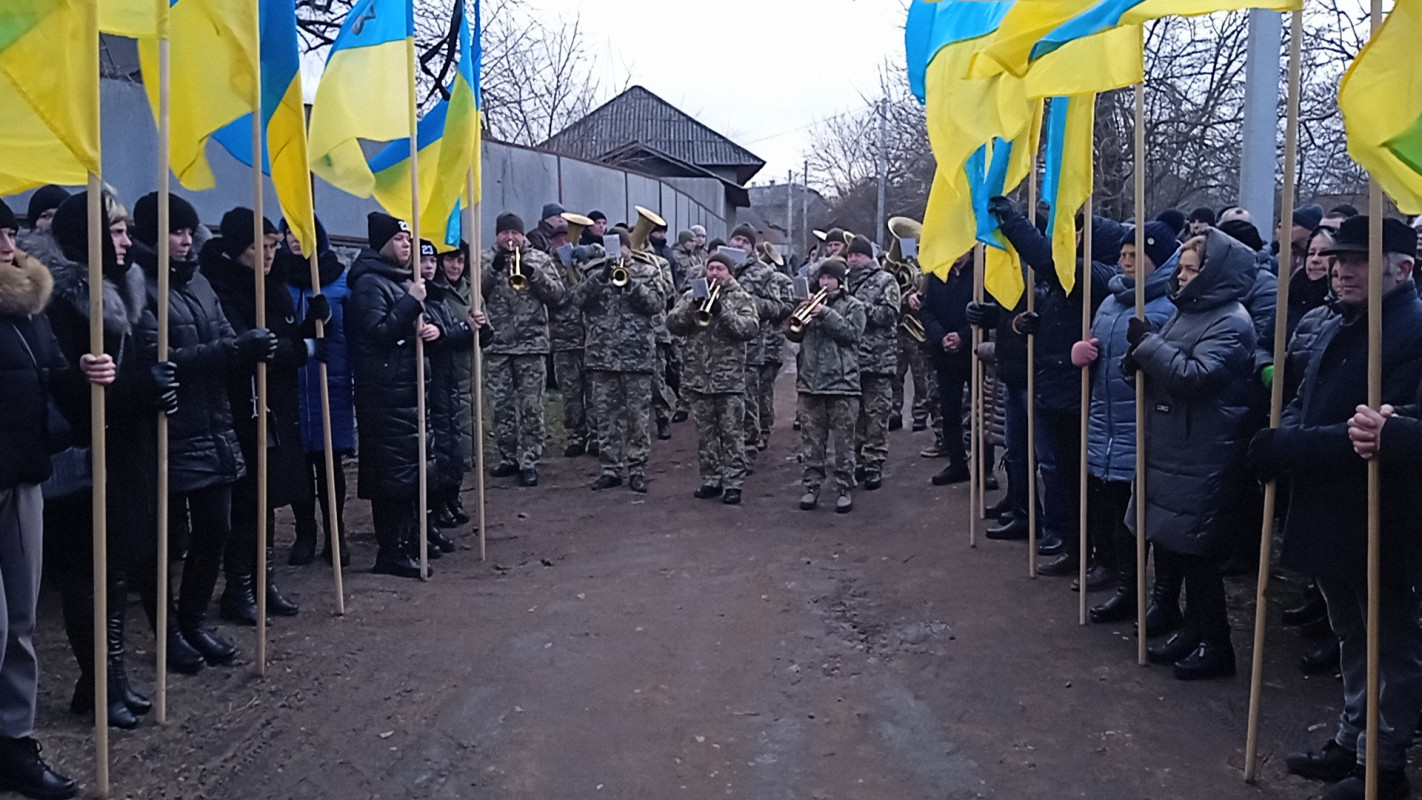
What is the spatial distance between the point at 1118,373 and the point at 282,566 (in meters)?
4.95

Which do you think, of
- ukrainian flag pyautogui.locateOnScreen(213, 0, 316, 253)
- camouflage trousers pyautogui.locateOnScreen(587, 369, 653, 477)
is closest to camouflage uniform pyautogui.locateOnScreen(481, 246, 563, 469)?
camouflage trousers pyautogui.locateOnScreen(587, 369, 653, 477)

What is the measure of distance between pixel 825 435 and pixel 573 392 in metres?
3.18

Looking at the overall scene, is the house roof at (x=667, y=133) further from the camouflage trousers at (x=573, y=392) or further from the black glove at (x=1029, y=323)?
the black glove at (x=1029, y=323)

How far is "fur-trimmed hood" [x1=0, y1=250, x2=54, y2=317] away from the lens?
3.89 m

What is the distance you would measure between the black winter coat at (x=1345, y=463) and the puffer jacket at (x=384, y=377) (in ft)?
14.9

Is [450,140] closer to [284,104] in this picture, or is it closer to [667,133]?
[284,104]

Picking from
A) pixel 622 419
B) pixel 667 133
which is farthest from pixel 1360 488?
pixel 667 133

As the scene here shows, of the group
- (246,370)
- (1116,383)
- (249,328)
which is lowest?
(1116,383)

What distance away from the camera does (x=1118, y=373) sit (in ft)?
19.8

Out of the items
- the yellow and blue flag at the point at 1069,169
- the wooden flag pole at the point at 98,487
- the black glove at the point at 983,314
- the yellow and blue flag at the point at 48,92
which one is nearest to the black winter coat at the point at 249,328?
the wooden flag pole at the point at 98,487

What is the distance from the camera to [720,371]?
948 centimetres

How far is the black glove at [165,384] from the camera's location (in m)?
4.48

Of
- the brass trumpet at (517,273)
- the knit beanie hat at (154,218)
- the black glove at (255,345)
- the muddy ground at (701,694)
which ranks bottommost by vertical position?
the muddy ground at (701,694)

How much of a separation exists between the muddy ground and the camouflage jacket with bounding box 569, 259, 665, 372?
250 cm
